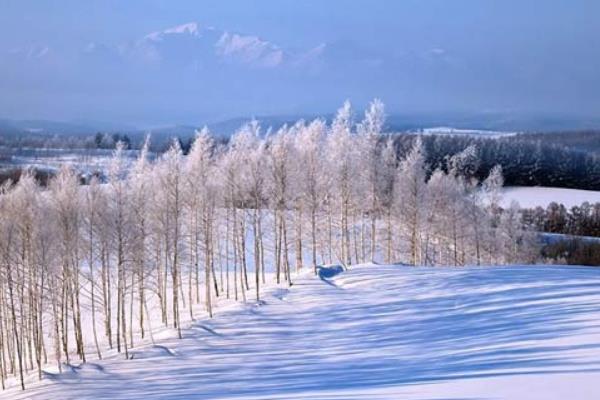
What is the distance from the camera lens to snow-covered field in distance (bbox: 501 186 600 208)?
80.8m

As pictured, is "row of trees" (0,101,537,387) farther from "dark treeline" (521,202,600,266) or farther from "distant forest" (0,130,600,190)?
"distant forest" (0,130,600,190)

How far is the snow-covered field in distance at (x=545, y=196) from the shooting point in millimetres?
80812

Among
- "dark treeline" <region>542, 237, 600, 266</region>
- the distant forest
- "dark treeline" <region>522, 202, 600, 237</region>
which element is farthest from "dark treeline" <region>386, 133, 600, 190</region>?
"dark treeline" <region>542, 237, 600, 266</region>

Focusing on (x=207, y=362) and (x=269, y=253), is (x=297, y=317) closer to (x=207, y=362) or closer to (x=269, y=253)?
(x=207, y=362)

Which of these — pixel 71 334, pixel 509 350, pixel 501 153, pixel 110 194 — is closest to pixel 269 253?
pixel 71 334

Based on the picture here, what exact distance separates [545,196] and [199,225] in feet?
216

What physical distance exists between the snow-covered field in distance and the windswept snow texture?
186 ft

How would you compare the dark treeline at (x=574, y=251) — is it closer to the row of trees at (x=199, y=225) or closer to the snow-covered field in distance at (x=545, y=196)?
the row of trees at (x=199, y=225)

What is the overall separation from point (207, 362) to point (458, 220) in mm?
29370

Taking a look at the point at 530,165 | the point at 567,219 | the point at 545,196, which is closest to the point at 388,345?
the point at 567,219

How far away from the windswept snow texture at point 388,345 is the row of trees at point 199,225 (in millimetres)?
4043

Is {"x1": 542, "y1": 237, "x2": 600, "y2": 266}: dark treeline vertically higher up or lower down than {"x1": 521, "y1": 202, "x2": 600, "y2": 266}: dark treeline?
lower down

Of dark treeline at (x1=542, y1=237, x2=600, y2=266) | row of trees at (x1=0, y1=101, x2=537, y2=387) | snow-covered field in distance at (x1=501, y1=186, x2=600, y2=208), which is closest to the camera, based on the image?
row of trees at (x1=0, y1=101, x2=537, y2=387)

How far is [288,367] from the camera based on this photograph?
1709cm
